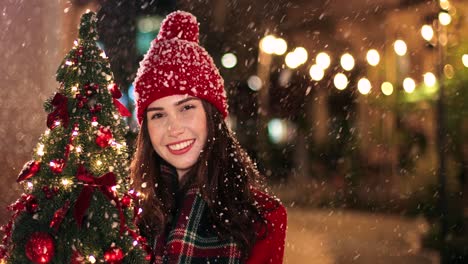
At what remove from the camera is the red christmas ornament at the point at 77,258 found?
8.66 feet

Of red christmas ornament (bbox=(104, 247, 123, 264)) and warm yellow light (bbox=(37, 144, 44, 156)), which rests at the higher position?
warm yellow light (bbox=(37, 144, 44, 156))

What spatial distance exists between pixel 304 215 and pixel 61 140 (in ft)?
49.9

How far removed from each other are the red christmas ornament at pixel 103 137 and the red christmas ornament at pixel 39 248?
446mm

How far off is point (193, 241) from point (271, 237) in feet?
1.53

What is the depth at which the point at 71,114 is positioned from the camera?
2.82 metres

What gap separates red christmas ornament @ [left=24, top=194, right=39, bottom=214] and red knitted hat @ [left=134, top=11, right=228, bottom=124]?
1148 mm

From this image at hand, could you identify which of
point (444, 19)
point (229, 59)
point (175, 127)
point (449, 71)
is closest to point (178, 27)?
point (175, 127)

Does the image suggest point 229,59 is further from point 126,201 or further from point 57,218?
point 57,218

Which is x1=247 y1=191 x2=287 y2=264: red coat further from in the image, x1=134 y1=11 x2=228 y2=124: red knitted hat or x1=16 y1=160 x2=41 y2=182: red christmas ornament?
x1=16 y1=160 x2=41 y2=182: red christmas ornament

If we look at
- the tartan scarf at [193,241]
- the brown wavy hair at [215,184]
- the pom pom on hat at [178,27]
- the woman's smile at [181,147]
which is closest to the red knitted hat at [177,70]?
the pom pom on hat at [178,27]

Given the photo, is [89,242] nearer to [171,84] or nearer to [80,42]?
[80,42]

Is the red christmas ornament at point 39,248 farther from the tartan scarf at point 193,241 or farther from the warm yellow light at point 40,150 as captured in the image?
the tartan scarf at point 193,241

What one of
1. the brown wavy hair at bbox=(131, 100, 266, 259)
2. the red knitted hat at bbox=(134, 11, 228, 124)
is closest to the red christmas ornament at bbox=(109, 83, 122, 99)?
the red knitted hat at bbox=(134, 11, 228, 124)

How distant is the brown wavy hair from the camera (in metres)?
3.52
